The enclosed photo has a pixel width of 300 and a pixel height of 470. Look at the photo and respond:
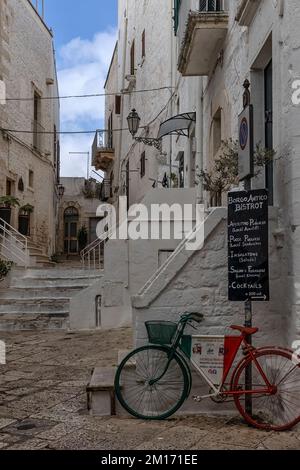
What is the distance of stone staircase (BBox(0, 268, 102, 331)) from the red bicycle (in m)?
6.39

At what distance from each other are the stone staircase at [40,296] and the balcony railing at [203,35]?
510cm

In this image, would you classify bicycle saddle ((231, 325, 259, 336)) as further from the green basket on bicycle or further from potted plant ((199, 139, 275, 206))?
potted plant ((199, 139, 275, 206))

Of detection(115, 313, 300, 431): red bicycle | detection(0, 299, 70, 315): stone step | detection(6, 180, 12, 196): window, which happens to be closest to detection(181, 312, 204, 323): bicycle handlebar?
detection(115, 313, 300, 431): red bicycle

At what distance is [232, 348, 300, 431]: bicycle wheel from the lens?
14.5ft

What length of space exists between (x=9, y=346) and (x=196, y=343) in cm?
513

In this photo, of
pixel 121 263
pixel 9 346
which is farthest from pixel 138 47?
pixel 9 346

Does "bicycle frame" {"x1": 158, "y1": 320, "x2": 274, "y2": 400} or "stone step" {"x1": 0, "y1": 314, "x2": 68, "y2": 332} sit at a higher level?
"bicycle frame" {"x1": 158, "y1": 320, "x2": 274, "y2": 400}

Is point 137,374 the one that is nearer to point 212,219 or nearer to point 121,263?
point 212,219

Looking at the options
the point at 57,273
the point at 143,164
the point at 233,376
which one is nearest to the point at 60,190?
the point at 143,164

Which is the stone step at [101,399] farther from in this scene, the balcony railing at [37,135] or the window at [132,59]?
the balcony railing at [37,135]

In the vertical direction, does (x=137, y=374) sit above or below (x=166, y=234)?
below

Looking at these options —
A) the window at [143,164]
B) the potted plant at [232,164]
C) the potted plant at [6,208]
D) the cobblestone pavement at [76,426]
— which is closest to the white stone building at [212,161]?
the potted plant at [232,164]

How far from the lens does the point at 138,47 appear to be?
19703 mm

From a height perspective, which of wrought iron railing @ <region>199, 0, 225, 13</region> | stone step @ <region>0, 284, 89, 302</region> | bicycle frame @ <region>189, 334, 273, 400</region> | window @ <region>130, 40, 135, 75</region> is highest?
window @ <region>130, 40, 135, 75</region>
